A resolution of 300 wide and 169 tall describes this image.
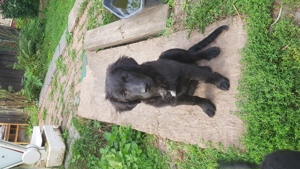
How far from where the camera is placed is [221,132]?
3.69m

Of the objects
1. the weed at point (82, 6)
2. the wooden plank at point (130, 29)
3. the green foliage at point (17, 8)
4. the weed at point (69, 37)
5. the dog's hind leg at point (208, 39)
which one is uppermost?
the green foliage at point (17, 8)

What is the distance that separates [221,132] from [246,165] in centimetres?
70

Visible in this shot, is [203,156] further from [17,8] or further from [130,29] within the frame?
[17,8]

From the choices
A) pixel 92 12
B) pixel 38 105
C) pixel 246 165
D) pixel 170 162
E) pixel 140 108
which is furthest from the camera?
pixel 38 105

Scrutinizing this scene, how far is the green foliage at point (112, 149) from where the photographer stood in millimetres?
4727

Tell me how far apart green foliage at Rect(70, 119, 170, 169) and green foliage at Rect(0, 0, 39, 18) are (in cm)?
619

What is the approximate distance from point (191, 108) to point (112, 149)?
5.09 ft

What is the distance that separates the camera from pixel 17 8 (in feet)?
34.2

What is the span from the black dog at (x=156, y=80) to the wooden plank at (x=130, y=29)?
1236mm

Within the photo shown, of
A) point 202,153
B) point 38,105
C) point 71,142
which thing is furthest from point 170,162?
point 38,105

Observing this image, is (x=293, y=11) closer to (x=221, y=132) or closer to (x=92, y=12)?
(x=221, y=132)

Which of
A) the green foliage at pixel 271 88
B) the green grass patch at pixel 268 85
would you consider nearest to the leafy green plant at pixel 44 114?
the green grass patch at pixel 268 85

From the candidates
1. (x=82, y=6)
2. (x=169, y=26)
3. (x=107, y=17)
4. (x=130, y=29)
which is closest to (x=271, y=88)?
(x=169, y=26)

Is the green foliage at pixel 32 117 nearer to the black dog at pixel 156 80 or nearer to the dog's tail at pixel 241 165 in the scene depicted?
the black dog at pixel 156 80
